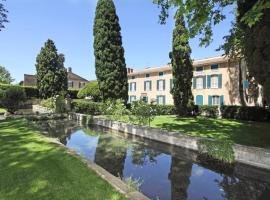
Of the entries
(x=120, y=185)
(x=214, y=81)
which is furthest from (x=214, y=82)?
(x=120, y=185)

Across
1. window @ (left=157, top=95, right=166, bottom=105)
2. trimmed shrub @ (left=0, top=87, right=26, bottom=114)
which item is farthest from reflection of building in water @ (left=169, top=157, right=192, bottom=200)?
window @ (left=157, top=95, right=166, bottom=105)

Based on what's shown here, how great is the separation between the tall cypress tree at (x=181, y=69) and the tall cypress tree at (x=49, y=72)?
19335 mm

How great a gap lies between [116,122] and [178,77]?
29.5 feet

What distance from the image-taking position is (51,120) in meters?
24.6

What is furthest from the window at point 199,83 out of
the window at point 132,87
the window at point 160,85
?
the window at point 132,87

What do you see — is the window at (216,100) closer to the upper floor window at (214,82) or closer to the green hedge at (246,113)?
the upper floor window at (214,82)

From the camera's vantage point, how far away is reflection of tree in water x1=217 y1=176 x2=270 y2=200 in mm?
6672

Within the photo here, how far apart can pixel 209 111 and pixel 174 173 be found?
18.8m

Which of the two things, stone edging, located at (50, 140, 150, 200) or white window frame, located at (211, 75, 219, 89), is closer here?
stone edging, located at (50, 140, 150, 200)

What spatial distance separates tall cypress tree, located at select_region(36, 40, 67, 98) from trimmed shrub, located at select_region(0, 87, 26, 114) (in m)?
11.0

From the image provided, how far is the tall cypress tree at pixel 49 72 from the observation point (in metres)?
37.9

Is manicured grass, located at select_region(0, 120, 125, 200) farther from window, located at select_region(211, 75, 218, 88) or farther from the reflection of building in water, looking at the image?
window, located at select_region(211, 75, 218, 88)

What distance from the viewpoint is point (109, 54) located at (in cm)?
2544

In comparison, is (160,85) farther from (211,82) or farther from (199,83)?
(211,82)
